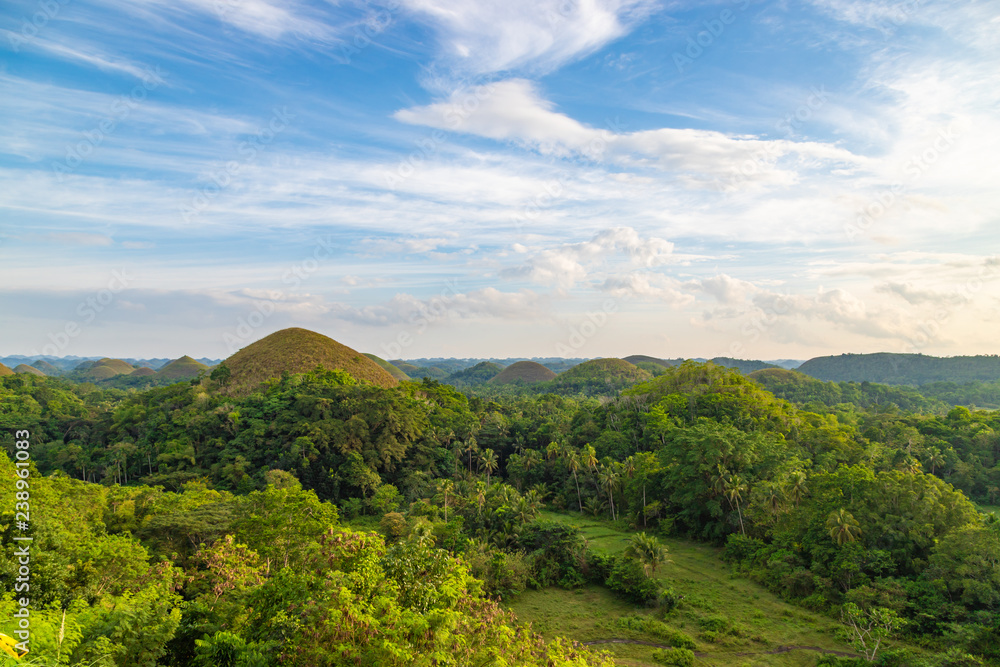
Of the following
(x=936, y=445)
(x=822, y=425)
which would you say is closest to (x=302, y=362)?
(x=822, y=425)

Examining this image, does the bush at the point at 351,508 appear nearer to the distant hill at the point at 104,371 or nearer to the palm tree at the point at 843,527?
the palm tree at the point at 843,527

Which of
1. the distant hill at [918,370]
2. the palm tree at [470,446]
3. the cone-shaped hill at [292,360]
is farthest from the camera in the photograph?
the distant hill at [918,370]

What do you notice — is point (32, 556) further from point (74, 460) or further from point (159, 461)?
point (74, 460)

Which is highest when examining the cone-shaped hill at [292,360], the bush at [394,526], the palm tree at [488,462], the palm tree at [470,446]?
the cone-shaped hill at [292,360]

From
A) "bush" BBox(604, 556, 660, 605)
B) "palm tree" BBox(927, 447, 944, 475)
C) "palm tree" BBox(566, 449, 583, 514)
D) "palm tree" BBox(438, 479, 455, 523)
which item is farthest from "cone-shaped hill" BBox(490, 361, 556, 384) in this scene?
"bush" BBox(604, 556, 660, 605)

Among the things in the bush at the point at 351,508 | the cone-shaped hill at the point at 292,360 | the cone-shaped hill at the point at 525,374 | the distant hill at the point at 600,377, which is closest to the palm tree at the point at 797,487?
the bush at the point at 351,508
